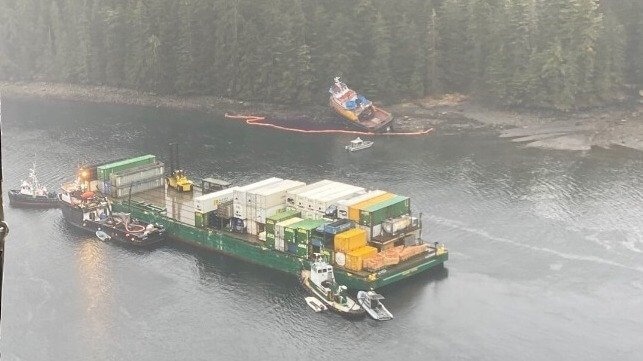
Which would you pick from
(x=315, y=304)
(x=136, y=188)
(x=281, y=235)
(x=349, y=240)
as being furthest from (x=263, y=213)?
(x=136, y=188)

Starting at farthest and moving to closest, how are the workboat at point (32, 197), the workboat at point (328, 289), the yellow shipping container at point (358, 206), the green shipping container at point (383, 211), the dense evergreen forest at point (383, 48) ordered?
the dense evergreen forest at point (383, 48) < the workboat at point (32, 197) < the yellow shipping container at point (358, 206) < the green shipping container at point (383, 211) < the workboat at point (328, 289)

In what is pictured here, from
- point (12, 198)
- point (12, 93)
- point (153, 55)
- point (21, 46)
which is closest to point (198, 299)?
point (12, 198)

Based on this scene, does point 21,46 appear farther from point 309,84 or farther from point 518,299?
point 518,299

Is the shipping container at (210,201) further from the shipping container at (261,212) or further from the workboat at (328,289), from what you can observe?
the workboat at (328,289)

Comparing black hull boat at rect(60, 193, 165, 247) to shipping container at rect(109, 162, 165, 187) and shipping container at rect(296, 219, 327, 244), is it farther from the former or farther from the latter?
shipping container at rect(296, 219, 327, 244)

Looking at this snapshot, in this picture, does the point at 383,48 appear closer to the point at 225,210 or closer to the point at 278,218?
the point at 225,210

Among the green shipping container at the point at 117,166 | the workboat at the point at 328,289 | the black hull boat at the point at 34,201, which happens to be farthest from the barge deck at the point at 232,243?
the black hull boat at the point at 34,201

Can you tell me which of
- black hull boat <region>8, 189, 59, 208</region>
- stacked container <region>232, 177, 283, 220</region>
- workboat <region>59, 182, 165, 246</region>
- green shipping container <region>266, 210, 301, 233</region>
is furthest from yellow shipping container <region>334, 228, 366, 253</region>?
black hull boat <region>8, 189, 59, 208</region>
